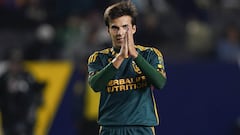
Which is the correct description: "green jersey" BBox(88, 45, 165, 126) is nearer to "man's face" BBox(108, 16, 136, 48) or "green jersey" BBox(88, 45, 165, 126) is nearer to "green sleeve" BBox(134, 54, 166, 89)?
"green sleeve" BBox(134, 54, 166, 89)

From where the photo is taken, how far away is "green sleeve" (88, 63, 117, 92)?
6.15 metres

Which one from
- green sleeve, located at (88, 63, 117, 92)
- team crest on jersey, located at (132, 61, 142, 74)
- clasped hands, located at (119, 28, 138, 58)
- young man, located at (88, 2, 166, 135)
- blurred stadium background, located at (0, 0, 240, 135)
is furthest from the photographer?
blurred stadium background, located at (0, 0, 240, 135)

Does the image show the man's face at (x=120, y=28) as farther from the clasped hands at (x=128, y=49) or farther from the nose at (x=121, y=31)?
the clasped hands at (x=128, y=49)

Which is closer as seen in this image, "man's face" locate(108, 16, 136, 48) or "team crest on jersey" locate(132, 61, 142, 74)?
"man's face" locate(108, 16, 136, 48)

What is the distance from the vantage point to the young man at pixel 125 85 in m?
6.28

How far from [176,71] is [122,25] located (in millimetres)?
6803

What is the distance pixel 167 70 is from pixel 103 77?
6.75 m

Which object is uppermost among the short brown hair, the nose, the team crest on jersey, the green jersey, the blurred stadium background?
the blurred stadium background

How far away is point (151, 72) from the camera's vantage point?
618 centimetres

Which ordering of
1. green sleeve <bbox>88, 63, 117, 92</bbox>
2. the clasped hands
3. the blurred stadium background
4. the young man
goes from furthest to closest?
the blurred stadium background → the young man → green sleeve <bbox>88, 63, 117, 92</bbox> → the clasped hands

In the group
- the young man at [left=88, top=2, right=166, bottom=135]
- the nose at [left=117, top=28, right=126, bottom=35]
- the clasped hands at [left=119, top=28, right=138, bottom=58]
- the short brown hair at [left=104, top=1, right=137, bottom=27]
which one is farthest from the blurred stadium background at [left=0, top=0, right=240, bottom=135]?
the clasped hands at [left=119, top=28, right=138, bottom=58]

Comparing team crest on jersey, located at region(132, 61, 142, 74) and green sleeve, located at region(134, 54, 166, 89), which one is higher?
team crest on jersey, located at region(132, 61, 142, 74)

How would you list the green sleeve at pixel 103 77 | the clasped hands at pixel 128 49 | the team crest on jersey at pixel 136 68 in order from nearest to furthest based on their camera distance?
1. the clasped hands at pixel 128 49
2. the green sleeve at pixel 103 77
3. the team crest on jersey at pixel 136 68

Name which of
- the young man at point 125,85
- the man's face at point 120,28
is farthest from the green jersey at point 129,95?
Result: the man's face at point 120,28
